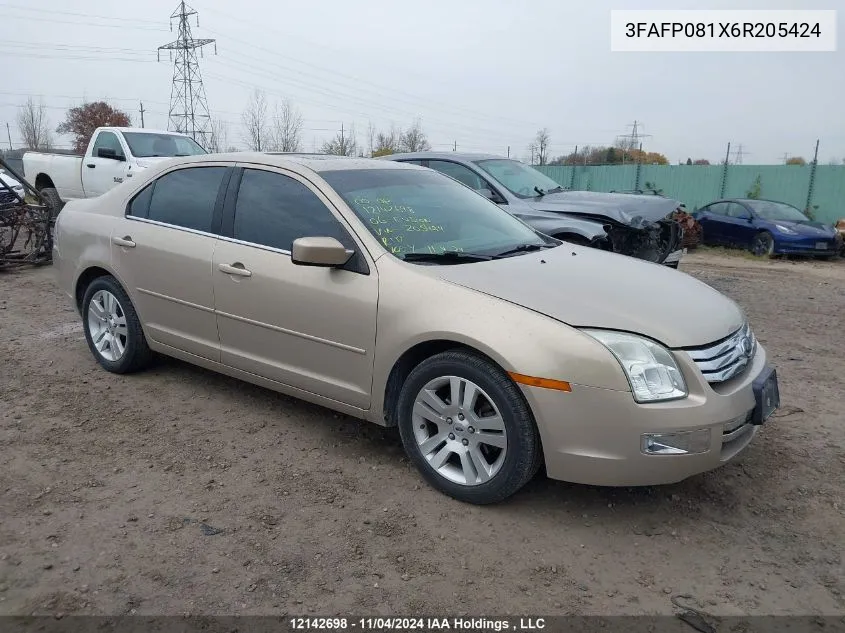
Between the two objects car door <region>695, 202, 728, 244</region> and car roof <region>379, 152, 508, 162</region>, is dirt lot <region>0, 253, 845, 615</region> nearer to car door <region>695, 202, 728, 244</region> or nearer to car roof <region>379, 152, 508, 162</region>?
car roof <region>379, 152, 508, 162</region>

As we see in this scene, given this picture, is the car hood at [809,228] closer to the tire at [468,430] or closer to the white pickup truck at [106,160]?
the white pickup truck at [106,160]

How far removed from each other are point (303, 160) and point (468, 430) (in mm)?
1992

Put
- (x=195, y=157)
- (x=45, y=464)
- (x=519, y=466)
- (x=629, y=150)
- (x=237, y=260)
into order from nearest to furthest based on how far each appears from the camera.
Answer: (x=519, y=466), (x=45, y=464), (x=237, y=260), (x=195, y=157), (x=629, y=150)

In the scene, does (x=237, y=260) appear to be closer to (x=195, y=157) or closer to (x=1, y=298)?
(x=195, y=157)

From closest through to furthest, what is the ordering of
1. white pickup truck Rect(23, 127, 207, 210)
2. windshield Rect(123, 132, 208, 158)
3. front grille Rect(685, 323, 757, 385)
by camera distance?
front grille Rect(685, 323, 757, 385)
white pickup truck Rect(23, 127, 207, 210)
windshield Rect(123, 132, 208, 158)

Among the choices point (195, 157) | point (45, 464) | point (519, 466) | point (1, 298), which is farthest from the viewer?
point (1, 298)

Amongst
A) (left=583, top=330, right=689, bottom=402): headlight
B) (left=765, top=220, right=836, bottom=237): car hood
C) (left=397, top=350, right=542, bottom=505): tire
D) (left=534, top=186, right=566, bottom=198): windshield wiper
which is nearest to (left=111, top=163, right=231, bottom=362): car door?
(left=397, top=350, right=542, bottom=505): tire

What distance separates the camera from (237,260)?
3.94 meters

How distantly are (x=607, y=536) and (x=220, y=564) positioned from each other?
5.51ft

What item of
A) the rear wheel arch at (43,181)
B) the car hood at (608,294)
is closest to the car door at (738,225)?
the car hood at (608,294)

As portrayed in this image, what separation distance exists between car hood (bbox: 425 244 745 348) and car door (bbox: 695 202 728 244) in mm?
12906

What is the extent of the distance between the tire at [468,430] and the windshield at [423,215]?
2.34 ft

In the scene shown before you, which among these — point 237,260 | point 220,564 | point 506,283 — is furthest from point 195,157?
point 220,564

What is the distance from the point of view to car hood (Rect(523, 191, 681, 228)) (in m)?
7.24
